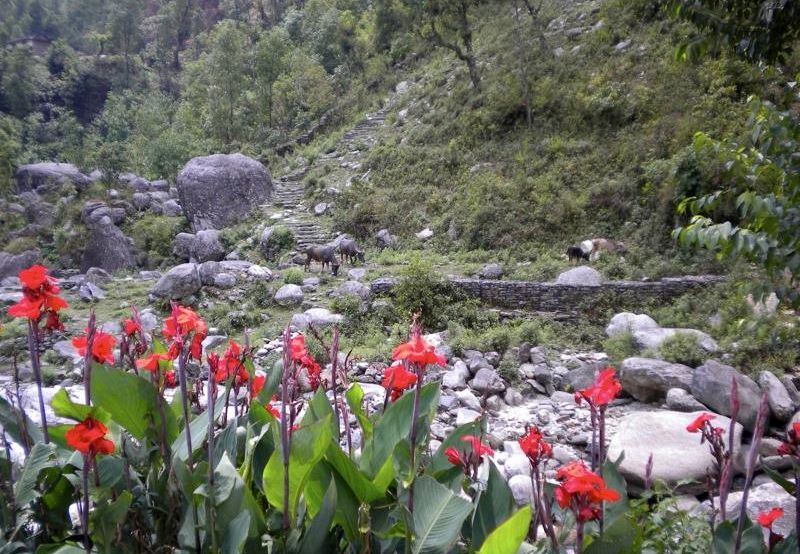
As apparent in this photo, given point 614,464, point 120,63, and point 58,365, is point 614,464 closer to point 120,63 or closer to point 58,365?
point 58,365

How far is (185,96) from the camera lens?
32469 mm

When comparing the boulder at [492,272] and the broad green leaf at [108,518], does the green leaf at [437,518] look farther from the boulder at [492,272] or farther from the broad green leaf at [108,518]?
the boulder at [492,272]

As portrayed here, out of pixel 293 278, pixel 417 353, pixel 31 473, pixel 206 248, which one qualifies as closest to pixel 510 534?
pixel 417 353

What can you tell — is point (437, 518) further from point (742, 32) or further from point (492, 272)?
point (492, 272)

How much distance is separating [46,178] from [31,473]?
23.4 m

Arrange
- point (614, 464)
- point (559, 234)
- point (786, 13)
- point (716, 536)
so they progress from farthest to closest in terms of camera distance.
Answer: point (559, 234) < point (786, 13) < point (614, 464) < point (716, 536)

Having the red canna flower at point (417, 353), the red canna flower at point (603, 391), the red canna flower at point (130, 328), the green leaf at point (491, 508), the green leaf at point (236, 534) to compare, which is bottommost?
the green leaf at point (491, 508)

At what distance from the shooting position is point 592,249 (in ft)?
32.8

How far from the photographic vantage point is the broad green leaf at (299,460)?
57.7 inches

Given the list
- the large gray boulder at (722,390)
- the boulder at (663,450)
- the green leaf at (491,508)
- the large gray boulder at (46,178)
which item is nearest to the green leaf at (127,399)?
the green leaf at (491,508)

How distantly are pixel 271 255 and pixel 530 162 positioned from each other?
22.4 feet

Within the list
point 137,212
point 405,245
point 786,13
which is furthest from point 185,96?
point 786,13

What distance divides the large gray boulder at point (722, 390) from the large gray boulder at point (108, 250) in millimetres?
14274

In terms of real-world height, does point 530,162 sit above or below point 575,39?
below
